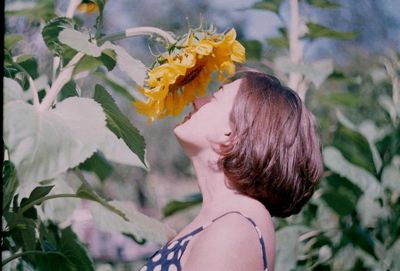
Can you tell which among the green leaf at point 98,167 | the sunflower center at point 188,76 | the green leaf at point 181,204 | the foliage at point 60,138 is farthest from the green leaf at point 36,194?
the green leaf at point 181,204

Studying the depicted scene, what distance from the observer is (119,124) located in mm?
1078

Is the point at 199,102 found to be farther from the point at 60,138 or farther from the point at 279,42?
the point at 279,42

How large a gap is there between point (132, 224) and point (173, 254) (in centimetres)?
12

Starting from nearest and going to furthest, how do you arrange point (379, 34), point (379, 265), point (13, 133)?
1. point (13, 133)
2. point (379, 265)
3. point (379, 34)

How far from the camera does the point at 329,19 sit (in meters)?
2.84

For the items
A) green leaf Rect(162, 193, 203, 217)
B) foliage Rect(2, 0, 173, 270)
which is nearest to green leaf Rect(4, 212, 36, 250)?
foliage Rect(2, 0, 173, 270)

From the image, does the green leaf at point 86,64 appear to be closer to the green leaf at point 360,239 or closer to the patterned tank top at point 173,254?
the patterned tank top at point 173,254

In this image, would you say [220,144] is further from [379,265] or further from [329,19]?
[329,19]

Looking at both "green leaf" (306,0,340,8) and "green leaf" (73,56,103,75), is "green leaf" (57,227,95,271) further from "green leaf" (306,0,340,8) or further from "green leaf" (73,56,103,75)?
"green leaf" (306,0,340,8)

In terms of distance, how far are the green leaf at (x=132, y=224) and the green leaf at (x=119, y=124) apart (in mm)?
84

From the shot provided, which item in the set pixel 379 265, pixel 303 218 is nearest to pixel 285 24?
pixel 303 218

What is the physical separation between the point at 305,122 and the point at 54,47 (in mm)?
361

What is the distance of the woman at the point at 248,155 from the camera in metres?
1.08

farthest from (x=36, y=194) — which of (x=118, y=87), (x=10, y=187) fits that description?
(x=118, y=87)
